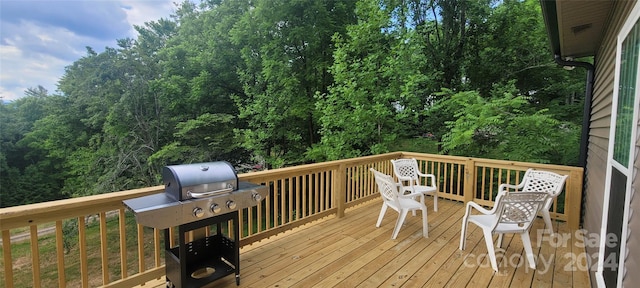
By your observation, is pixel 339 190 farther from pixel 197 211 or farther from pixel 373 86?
pixel 373 86

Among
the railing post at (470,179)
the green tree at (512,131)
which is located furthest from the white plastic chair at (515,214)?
the green tree at (512,131)

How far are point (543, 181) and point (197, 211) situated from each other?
12.8 feet

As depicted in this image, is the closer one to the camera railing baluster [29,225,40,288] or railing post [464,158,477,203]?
railing baluster [29,225,40,288]

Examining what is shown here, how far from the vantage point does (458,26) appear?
24.3 ft

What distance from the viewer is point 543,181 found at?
3.47m

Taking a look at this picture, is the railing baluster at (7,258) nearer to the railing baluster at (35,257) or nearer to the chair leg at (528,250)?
the railing baluster at (35,257)

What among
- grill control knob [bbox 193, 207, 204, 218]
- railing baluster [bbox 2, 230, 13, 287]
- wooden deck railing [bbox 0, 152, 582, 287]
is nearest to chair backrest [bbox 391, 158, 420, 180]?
wooden deck railing [bbox 0, 152, 582, 287]

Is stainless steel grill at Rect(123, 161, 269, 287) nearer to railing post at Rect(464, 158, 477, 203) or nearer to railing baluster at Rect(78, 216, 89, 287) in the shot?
railing baluster at Rect(78, 216, 89, 287)

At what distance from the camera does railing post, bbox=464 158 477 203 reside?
456 centimetres

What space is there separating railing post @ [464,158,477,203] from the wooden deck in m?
1.04

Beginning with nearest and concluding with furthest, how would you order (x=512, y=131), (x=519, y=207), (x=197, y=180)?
(x=197, y=180) < (x=519, y=207) < (x=512, y=131)

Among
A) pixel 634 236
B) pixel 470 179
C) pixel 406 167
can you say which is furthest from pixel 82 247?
pixel 470 179

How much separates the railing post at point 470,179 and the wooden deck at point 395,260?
1.04 m

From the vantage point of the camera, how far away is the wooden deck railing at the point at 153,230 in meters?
1.71
